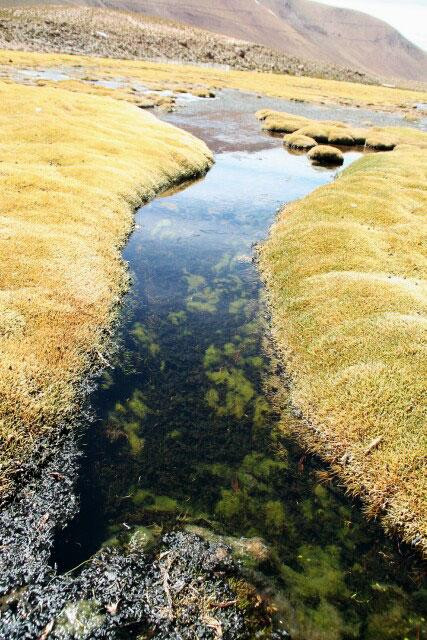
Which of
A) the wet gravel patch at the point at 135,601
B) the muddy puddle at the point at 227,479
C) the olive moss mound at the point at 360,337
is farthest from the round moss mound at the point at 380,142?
the wet gravel patch at the point at 135,601

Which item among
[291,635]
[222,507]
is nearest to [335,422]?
[222,507]

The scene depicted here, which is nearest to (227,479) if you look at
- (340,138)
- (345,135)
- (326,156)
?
(326,156)

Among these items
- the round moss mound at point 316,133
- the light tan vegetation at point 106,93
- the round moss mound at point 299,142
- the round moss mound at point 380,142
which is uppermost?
the round moss mound at point 380,142

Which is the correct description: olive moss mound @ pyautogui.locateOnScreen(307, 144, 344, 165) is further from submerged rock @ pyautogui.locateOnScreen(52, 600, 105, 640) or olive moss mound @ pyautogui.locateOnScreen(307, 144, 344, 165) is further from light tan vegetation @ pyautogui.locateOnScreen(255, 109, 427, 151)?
submerged rock @ pyautogui.locateOnScreen(52, 600, 105, 640)

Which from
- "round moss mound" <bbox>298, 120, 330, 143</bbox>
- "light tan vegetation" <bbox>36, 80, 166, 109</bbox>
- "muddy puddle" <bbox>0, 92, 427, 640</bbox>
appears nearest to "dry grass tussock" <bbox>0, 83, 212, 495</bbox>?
"muddy puddle" <bbox>0, 92, 427, 640</bbox>

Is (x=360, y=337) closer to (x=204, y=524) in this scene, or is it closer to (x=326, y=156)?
(x=204, y=524)

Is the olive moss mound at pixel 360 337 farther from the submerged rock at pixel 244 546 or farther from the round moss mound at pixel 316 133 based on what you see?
the round moss mound at pixel 316 133
